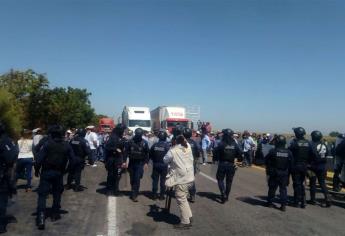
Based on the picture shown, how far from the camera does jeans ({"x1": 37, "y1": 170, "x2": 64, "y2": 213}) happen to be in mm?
7617

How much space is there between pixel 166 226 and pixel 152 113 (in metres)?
36.2

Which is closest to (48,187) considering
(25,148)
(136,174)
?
(136,174)

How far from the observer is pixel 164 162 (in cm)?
843

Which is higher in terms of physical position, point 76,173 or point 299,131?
point 299,131

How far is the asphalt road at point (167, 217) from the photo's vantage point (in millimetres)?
7602

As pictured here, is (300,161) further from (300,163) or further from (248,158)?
(248,158)

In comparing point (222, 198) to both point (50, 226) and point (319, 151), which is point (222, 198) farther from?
point (50, 226)

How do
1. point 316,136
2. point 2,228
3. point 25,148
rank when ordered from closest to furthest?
point 2,228 < point 316,136 < point 25,148

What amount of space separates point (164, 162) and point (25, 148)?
4.69 meters

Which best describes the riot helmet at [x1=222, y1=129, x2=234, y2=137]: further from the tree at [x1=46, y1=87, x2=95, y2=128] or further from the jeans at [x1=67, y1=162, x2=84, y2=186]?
the tree at [x1=46, y1=87, x2=95, y2=128]

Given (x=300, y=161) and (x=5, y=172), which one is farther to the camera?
(x=300, y=161)

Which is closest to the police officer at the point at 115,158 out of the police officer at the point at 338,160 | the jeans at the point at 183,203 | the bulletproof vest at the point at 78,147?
the bulletproof vest at the point at 78,147

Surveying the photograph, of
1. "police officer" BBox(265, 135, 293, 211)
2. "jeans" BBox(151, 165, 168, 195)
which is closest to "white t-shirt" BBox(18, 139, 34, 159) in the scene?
"jeans" BBox(151, 165, 168, 195)

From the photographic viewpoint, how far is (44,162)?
7852 millimetres
